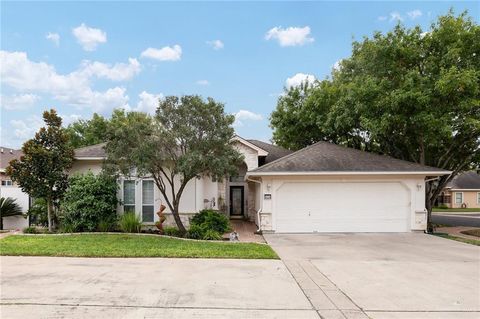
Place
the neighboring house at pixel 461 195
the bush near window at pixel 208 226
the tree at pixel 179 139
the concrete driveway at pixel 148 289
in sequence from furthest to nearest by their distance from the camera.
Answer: the neighboring house at pixel 461 195
the bush near window at pixel 208 226
the tree at pixel 179 139
the concrete driveway at pixel 148 289

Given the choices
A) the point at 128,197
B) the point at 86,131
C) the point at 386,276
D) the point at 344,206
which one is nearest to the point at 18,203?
the point at 128,197

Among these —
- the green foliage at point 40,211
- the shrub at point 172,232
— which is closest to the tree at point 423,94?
the shrub at point 172,232

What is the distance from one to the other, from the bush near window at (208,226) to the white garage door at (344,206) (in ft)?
7.68

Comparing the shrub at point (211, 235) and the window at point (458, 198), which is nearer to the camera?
the shrub at point (211, 235)

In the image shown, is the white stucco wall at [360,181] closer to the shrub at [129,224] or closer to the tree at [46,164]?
the shrub at [129,224]

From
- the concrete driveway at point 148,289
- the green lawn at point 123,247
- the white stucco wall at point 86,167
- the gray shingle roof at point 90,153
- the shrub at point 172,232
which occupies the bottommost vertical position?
the shrub at point 172,232

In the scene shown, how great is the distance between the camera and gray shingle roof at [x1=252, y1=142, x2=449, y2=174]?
43.8 ft

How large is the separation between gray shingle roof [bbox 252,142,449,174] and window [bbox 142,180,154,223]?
4.60 metres

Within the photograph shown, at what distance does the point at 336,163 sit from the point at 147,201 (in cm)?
793

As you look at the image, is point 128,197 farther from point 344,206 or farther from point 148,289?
point 148,289

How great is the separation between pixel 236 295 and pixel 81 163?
36.5 ft

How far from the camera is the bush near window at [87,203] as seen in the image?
12680 millimetres

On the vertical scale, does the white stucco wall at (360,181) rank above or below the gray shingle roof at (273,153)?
below

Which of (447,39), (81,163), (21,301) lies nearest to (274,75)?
(447,39)
